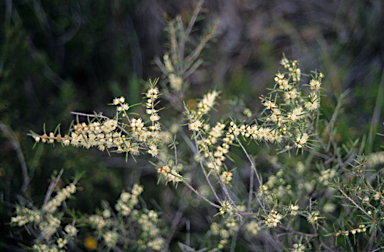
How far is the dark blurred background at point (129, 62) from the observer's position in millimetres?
2211

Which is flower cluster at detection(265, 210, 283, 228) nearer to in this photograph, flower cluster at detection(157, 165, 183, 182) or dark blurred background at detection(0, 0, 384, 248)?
flower cluster at detection(157, 165, 183, 182)

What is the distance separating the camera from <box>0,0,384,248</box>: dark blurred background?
2.21 metres

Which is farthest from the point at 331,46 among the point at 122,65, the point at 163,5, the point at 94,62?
the point at 94,62

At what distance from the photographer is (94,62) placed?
8.82 feet

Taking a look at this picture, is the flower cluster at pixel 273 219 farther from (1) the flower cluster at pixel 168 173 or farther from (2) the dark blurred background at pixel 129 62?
(2) the dark blurred background at pixel 129 62

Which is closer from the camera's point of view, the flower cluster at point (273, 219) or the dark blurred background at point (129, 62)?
the flower cluster at point (273, 219)

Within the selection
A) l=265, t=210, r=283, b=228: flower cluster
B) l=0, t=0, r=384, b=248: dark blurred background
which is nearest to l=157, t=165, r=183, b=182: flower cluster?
l=265, t=210, r=283, b=228: flower cluster

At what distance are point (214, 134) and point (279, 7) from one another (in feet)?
6.93

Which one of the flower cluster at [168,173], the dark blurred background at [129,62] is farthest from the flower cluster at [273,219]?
the dark blurred background at [129,62]

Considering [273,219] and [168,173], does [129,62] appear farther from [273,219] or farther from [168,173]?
[273,219]

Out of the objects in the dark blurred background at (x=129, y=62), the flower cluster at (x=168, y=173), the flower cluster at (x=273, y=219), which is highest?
the dark blurred background at (x=129, y=62)

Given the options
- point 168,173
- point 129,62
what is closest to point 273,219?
point 168,173

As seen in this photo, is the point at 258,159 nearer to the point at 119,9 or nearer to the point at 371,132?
the point at 371,132

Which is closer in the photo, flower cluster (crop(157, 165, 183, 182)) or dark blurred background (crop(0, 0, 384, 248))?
flower cluster (crop(157, 165, 183, 182))
